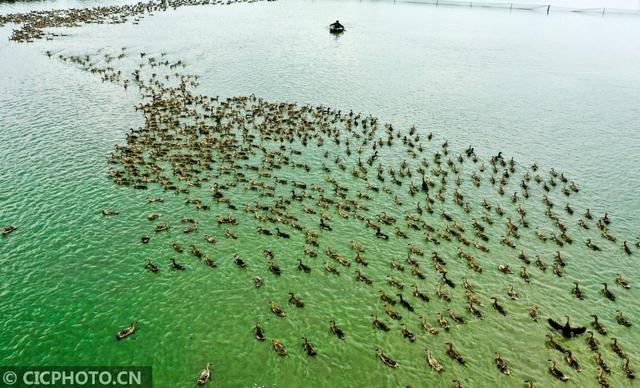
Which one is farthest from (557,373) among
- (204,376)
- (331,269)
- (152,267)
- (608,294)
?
(152,267)

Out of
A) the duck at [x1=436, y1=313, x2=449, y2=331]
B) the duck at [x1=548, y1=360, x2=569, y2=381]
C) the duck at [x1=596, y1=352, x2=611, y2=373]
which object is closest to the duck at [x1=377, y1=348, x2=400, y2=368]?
the duck at [x1=436, y1=313, x2=449, y2=331]

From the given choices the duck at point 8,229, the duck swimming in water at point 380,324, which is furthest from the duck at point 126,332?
the duck at point 8,229

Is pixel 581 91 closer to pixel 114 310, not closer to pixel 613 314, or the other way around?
pixel 613 314

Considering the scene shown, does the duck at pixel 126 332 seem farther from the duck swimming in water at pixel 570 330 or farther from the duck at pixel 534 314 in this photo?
the duck swimming in water at pixel 570 330

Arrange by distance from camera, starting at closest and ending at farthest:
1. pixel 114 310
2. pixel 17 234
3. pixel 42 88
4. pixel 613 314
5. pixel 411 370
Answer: pixel 411 370 → pixel 114 310 → pixel 613 314 → pixel 17 234 → pixel 42 88

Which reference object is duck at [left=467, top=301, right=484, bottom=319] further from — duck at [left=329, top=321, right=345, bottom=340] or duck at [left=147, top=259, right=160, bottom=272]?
duck at [left=147, top=259, right=160, bottom=272]

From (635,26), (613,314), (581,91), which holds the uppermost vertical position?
(635,26)

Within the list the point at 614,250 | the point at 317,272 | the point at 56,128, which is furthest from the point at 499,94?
the point at 56,128

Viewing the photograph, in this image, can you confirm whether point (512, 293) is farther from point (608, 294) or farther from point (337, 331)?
point (337, 331)
